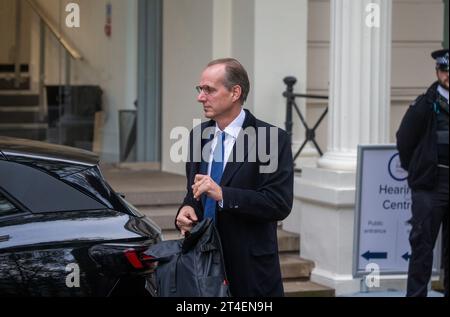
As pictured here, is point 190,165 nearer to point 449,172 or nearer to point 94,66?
point 449,172

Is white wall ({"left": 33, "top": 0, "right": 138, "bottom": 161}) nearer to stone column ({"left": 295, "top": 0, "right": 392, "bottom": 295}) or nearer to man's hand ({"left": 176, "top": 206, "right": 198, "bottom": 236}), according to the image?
stone column ({"left": 295, "top": 0, "right": 392, "bottom": 295})

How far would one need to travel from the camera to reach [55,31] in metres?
11.6

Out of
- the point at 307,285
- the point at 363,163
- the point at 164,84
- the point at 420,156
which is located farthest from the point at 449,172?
the point at 164,84

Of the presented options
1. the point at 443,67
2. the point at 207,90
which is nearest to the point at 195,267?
the point at 207,90

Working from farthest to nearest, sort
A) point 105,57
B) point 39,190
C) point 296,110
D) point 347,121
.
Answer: point 105,57
point 296,110
point 347,121
point 39,190

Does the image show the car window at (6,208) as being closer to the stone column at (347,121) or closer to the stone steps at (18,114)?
the stone column at (347,121)

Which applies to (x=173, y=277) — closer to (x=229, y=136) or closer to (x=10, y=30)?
(x=229, y=136)

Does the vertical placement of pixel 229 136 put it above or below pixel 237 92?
below

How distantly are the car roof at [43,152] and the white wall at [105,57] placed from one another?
601 centimetres

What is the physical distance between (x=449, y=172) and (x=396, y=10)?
4149mm

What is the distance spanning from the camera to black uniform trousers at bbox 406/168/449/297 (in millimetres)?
7520

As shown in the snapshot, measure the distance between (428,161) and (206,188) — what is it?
3.55m

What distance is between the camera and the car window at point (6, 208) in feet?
17.0

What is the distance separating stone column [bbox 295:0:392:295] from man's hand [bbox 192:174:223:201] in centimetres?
455
